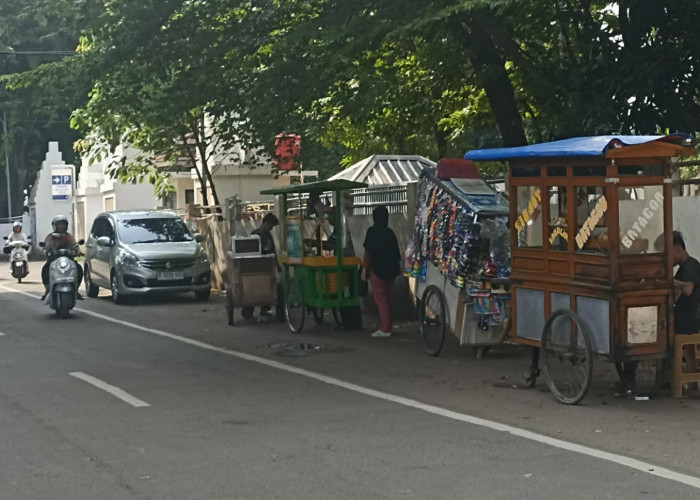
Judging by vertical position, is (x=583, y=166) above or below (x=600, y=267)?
above

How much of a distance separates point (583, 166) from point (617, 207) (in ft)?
1.79

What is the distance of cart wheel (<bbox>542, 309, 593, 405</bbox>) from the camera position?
9930 millimetres

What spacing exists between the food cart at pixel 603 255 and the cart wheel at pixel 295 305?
6062 millimetres

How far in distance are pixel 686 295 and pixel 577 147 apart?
176 cm

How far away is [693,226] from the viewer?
1311 cm

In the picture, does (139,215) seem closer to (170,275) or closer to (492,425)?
(170,275)

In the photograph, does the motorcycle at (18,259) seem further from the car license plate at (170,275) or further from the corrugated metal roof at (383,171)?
the corrugated metal roof at (383,171)

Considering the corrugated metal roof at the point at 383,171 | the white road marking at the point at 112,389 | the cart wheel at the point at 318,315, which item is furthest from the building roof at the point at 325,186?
the corrugated metal roof at the point at 383,171

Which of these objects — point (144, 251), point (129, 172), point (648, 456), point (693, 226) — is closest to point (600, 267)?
point (648, 456)

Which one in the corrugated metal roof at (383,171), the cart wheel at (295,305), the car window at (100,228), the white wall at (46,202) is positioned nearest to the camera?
the cart wheel at (295,305)

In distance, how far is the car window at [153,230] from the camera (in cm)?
2380

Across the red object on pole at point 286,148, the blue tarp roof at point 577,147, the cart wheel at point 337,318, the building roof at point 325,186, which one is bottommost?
the cart wheel at point 337,318

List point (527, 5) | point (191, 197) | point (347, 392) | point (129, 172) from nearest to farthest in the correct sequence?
point (347, 392)
point (527, 5)
point (129, 172)
point (191, 197)

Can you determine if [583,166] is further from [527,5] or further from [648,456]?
[527,5]
